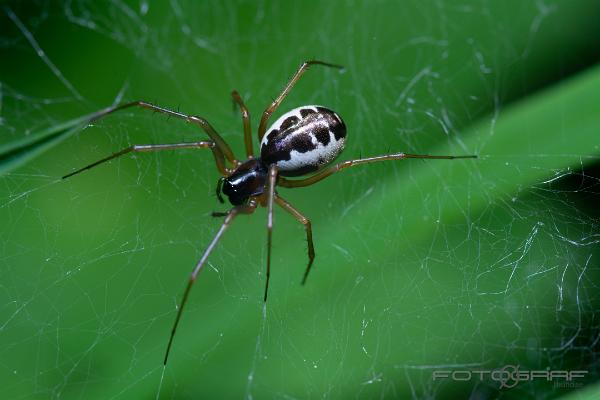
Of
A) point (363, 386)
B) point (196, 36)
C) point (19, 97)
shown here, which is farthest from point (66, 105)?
point (363, 386)

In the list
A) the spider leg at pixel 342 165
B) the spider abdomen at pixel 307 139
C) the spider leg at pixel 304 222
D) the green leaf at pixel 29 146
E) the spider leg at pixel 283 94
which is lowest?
the spider leg at pixel 304 222

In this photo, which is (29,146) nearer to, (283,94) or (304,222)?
(304,222)

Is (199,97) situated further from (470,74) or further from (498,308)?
(498,308)

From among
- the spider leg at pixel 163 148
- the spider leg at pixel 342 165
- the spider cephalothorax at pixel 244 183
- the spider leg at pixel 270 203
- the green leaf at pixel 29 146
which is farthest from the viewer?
the spider cephalothorax at pixel 244 183

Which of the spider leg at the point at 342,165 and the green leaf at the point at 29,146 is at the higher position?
the green leaf at the point at 29,146

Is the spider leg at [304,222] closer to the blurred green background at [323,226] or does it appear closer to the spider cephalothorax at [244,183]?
the blurred green background at [323,226]

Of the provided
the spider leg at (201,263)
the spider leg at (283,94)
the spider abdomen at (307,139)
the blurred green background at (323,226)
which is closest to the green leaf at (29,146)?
the blurred green background at (323,226)
